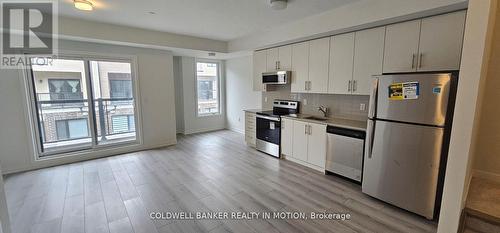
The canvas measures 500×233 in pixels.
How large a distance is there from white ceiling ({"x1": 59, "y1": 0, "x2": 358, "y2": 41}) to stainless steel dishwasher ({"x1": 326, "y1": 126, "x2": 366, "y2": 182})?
→ 183cm

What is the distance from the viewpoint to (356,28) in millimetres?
3057

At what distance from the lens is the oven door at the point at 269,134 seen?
14.1ft

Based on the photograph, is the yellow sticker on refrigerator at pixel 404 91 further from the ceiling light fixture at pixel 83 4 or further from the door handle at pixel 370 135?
the ceiling light fixture at pixel 83 4

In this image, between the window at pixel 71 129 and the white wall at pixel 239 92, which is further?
the white wall at pixel 239 92

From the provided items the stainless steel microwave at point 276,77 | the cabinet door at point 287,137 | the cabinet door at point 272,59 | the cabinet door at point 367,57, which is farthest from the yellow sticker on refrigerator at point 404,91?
the cabinet door at point 272,59

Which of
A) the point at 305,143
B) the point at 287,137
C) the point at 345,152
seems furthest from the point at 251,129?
the point at 345,152

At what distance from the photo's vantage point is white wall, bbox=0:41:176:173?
11.7 ft

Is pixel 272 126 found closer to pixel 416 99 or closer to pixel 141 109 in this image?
pixel 416 99

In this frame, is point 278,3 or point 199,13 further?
point 199,13

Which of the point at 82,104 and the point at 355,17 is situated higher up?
the point at 355,17

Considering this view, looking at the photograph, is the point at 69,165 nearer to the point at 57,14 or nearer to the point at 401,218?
the point at 57,14

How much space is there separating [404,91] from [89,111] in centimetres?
540

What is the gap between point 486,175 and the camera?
1.30 metres

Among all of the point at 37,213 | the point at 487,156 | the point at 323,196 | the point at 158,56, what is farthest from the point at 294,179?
the point at 158,56
